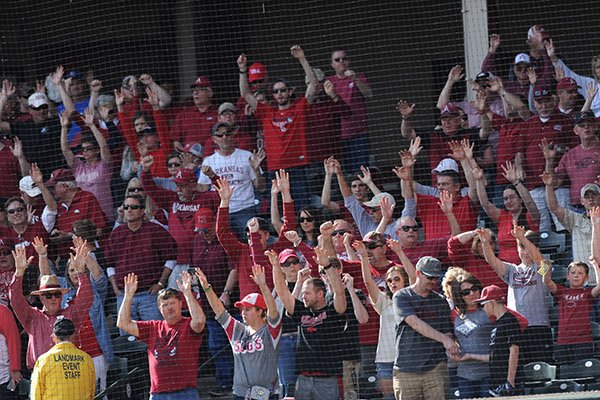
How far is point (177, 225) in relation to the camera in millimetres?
12281

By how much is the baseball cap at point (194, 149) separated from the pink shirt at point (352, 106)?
4.56ft

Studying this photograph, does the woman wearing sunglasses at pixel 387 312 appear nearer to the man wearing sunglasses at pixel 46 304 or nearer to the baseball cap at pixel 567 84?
the man wearing sunglasses at pixel 46 304

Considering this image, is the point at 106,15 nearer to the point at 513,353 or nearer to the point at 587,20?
the point at 587,20

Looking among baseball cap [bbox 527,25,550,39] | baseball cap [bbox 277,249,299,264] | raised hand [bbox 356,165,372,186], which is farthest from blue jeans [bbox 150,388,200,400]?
baseball cap [bbox 527,25,550,39]

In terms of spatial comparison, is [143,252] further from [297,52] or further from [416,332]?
[416,332]

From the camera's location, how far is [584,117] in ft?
39.7

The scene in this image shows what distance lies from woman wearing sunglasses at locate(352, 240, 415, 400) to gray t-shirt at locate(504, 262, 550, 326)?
86 centimetres

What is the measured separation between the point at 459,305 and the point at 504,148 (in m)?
2.42

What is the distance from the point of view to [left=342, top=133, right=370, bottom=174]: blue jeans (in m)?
12.9

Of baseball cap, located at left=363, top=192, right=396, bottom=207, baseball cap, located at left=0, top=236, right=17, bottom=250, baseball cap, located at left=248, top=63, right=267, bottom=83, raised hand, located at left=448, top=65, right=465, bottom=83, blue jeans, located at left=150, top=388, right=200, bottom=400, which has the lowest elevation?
blue jeans, located at left=150, top=388, right=200, bottom=400

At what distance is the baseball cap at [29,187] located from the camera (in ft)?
42.7

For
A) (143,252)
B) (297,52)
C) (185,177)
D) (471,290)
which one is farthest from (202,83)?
(471,290)

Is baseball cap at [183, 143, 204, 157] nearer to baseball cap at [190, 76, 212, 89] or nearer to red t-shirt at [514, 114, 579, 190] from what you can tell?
baseball cap at [190, 76, 212, 89]

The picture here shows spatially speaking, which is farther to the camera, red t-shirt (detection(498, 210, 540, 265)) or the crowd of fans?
red t-shirt (detection(498, 210, 540, 265))
